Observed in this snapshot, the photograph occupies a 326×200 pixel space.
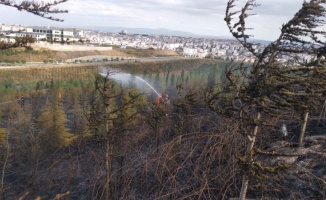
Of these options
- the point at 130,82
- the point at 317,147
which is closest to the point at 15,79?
the point at 130,82

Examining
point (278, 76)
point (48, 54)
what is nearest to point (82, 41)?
point (278, 76)

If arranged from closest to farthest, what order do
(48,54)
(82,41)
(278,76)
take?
(278,76), (82,41), (48,54)

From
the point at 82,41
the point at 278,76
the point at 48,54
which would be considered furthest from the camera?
the point at 48,54

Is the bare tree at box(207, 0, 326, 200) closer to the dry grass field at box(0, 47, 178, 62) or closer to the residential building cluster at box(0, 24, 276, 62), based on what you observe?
the residential building cluster at box(0, 24, 276, 62)

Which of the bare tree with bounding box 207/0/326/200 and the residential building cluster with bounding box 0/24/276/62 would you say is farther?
the residential building cluster with bounding box 0/24/276/62

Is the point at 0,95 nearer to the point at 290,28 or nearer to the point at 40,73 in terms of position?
the point at 40,73

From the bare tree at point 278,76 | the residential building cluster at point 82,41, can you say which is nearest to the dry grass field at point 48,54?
the residential building cluster at point 82,41

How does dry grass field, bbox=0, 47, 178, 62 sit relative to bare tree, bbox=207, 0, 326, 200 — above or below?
below

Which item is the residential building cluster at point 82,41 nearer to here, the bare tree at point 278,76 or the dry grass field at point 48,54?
the bare tree at point 278,76

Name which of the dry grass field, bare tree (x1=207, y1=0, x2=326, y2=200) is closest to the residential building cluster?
bare tree (x1=207, y1=0, x2=326, y2=200)

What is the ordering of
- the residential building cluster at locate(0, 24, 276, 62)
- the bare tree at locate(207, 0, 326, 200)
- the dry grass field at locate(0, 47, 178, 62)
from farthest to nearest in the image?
1. the dry grass field at locate(0, 47, 178, 62)
2. the residential building cluster at locate(0, 24, 276, 62)
3. the bare tree at locate(207, 0, 326, 200)

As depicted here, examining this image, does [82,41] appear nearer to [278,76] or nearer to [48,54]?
[278,76]

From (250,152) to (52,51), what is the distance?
69548 millimetres

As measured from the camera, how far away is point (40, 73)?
56969mm
